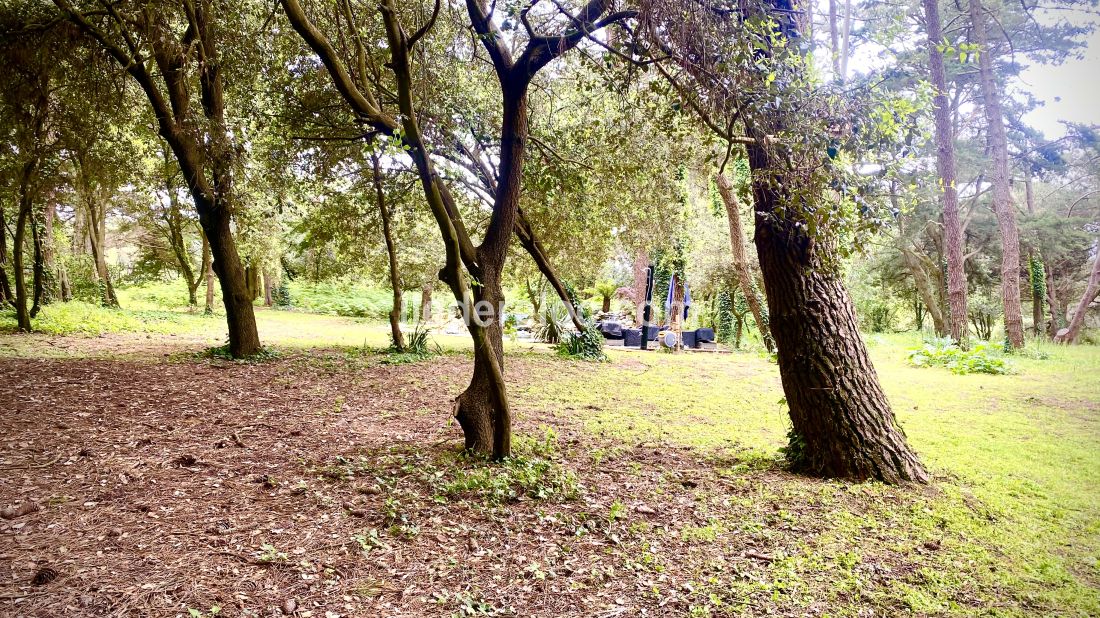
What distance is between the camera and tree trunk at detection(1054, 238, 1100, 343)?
986cm

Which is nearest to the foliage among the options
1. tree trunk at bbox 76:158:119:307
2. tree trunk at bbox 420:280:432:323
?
tree trunk at bbox 420:280:432:323

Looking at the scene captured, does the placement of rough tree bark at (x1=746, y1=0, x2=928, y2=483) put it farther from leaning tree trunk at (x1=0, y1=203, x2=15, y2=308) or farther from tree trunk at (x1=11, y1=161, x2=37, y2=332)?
leaning tree trunk at (x1=0, y1=203, x2=15, y2=308)

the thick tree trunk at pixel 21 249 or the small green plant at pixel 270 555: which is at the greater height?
the thick tree trunk at pixel 21 249

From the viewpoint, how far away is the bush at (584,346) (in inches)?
436

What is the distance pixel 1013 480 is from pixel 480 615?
393cm

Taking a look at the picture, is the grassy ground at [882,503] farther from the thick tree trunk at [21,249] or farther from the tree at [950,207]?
the tree at [950,207]

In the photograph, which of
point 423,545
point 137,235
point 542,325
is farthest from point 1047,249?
point 137,235

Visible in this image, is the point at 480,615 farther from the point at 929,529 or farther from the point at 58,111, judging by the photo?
the point at 58,111

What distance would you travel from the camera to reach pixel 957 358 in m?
9.90

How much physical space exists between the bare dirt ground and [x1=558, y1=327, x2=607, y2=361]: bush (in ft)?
18.8

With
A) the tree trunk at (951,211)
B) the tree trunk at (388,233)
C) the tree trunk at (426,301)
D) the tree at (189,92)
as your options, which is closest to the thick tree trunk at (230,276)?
the tree at (189,92)

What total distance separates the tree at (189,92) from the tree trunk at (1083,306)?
47.3 ft

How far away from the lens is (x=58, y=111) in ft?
29.4

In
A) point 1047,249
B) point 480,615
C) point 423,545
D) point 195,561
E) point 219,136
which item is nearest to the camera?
point 480,615
